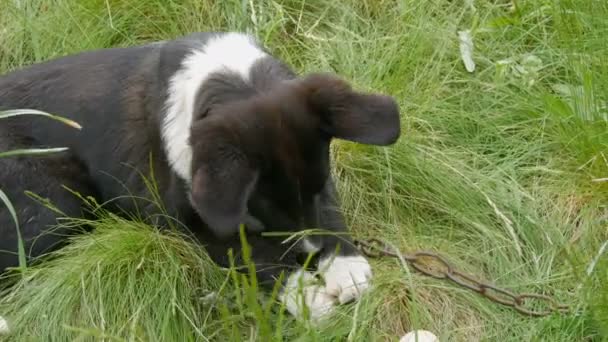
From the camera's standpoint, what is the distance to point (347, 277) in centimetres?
376

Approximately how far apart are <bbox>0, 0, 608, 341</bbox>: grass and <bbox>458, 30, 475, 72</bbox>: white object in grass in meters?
0.04

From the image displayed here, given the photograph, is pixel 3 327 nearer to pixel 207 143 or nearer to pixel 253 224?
pixel 253 224

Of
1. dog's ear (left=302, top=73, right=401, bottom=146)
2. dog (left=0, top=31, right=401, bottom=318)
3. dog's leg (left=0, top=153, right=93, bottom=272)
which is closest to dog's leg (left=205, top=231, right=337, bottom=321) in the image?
dog (left=0, top=31, right=401, bottom=318)

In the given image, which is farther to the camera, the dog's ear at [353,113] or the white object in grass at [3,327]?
the white object in grass at [3,327]

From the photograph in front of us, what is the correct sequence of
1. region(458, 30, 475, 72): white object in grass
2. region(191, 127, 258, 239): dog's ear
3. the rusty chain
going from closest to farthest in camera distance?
region(191, 127, 258, 239): dog's ear < the rusty chain < region(458, 30, 475, 72): white object in grass

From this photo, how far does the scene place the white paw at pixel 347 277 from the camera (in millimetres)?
3695

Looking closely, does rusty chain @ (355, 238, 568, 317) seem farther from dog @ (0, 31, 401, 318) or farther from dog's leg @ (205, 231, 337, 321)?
dog's leg @ (205, 231, 337, 321)

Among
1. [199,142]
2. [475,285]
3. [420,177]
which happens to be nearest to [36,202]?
[199,142]

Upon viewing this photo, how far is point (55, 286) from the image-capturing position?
3740mm

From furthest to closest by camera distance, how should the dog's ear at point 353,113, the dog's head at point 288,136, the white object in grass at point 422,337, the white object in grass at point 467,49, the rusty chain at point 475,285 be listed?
1. the white object in grass at point 467,49
2. the rusty chain at point 475,285
3. the white object in grass at point 422,337
4. the dog's ear at point 353,113
5. the dog's head at point 288,136

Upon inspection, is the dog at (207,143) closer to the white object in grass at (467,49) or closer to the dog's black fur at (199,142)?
the dog's black fur at (199,142)

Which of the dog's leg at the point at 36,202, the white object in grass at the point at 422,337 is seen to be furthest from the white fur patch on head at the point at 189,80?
the white object in grass at the point at 422,337

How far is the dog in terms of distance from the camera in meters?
3.30

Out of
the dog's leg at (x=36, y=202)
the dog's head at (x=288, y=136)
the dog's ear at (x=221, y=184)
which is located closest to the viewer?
the dog's ear at (x=221, y=184)
